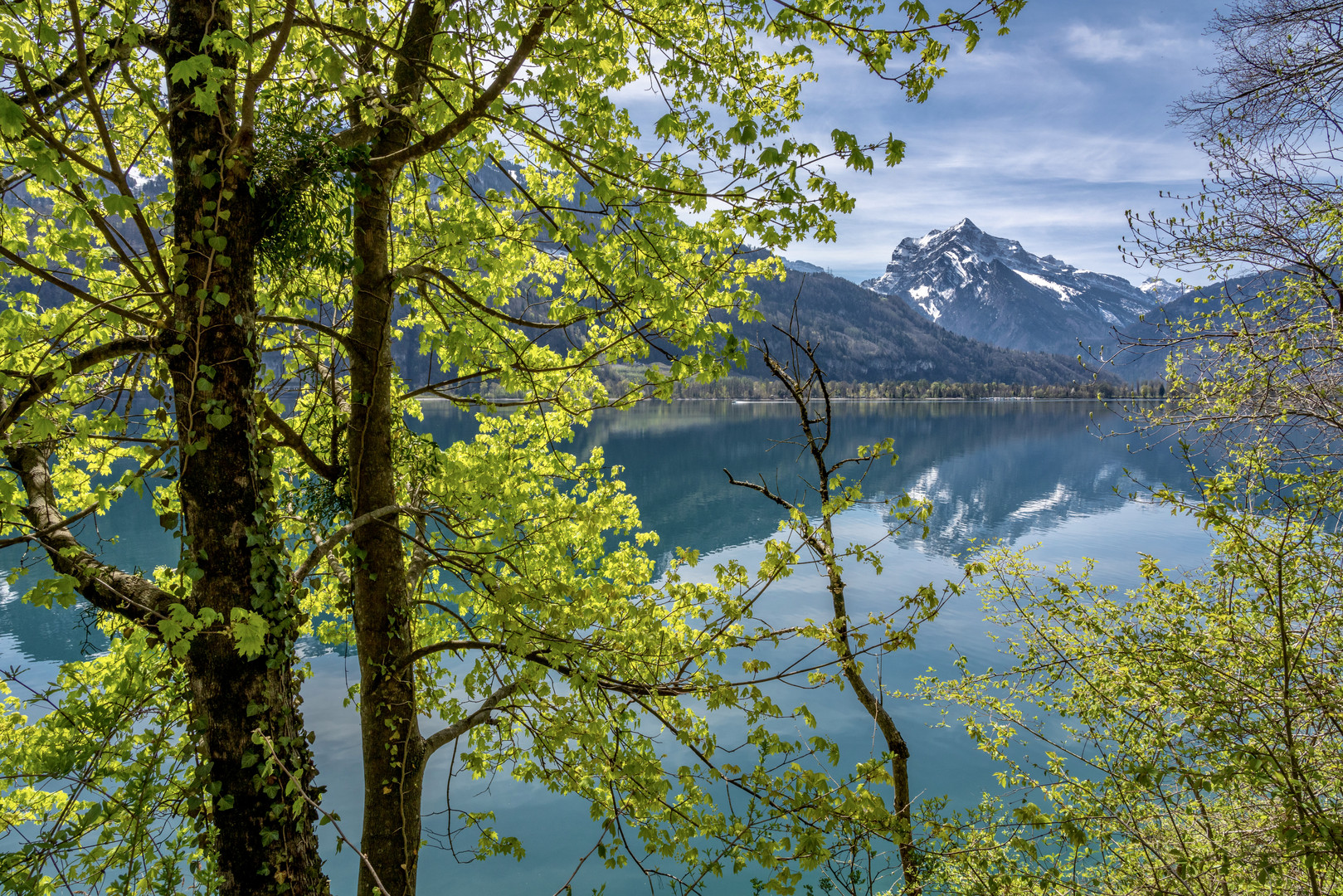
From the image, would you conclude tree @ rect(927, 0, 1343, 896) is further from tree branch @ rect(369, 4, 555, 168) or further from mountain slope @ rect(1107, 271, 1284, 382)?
tree branch @ rect(369, 4, 555, 168)

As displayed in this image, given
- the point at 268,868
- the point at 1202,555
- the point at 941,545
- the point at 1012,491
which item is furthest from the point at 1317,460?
the point at 1012,491

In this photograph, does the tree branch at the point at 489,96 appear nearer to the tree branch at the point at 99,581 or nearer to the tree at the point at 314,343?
the tree at the point at 314,343

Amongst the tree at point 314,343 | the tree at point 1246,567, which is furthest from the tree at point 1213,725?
the tree at point 314,343

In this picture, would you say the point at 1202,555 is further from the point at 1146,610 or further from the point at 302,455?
the point at 302,455

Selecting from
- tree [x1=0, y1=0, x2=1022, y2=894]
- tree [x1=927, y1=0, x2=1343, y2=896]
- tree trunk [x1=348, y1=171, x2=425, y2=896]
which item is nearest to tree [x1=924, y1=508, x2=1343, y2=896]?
tree [x1=927, y1=0, x2=1343, y2=896]

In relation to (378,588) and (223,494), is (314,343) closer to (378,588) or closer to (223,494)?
(378,588)

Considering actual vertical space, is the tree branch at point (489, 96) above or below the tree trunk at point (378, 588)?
above

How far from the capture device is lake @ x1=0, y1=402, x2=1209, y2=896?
15.4m

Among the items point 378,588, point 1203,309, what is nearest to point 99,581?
point 378,588

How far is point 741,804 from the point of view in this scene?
13594 mm

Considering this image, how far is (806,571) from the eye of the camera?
1305 inches

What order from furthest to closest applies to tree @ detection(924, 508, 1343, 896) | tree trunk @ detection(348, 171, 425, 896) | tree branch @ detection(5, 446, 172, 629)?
tree trunk @ detection(348, 171, 425, 896) → tree @ detection(924, 508, 1343, 896) → tree branch @ detection(5, 446, 172, 629)

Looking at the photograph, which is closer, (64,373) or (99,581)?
(64,373)

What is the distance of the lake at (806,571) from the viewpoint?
15391 millimetres
